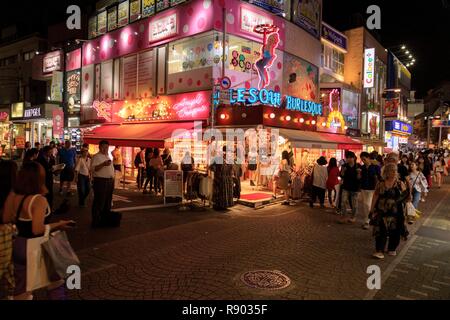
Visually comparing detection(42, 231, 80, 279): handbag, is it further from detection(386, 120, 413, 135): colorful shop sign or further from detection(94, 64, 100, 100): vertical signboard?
detection(386, 120, 413, 135): colorful shop sign

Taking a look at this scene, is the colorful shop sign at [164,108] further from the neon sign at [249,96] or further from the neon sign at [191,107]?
the neon sign at [249,96]

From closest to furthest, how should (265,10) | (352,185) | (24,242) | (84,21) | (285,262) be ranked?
(24,242) → (285,262) → (352,185) → (265,10) → (84,21)

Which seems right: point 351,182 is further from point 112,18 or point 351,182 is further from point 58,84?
point 58,84

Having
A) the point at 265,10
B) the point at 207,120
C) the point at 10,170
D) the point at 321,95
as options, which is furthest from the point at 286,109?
the point at 10,170

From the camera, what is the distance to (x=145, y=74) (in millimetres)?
18672

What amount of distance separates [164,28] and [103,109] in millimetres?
6716

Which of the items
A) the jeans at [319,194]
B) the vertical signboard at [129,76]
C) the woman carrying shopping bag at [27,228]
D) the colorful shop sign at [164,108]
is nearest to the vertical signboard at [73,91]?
the colorful shop sign at [164,108]

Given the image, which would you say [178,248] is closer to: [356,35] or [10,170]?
[10,170]

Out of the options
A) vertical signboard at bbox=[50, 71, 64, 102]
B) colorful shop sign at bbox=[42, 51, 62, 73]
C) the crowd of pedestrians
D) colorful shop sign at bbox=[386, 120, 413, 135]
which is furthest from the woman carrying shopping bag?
colorful shop sign at bbox=[386, 120, 413, 135]

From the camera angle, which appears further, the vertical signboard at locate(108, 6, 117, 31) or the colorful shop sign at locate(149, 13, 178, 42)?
the vertical signboard at locate(108, 6, 117, 31)

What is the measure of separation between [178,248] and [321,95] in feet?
60.6

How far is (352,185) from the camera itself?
8805 millimetres

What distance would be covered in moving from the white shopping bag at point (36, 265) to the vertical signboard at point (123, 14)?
19.9 metres

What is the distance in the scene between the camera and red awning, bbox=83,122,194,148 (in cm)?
1346
